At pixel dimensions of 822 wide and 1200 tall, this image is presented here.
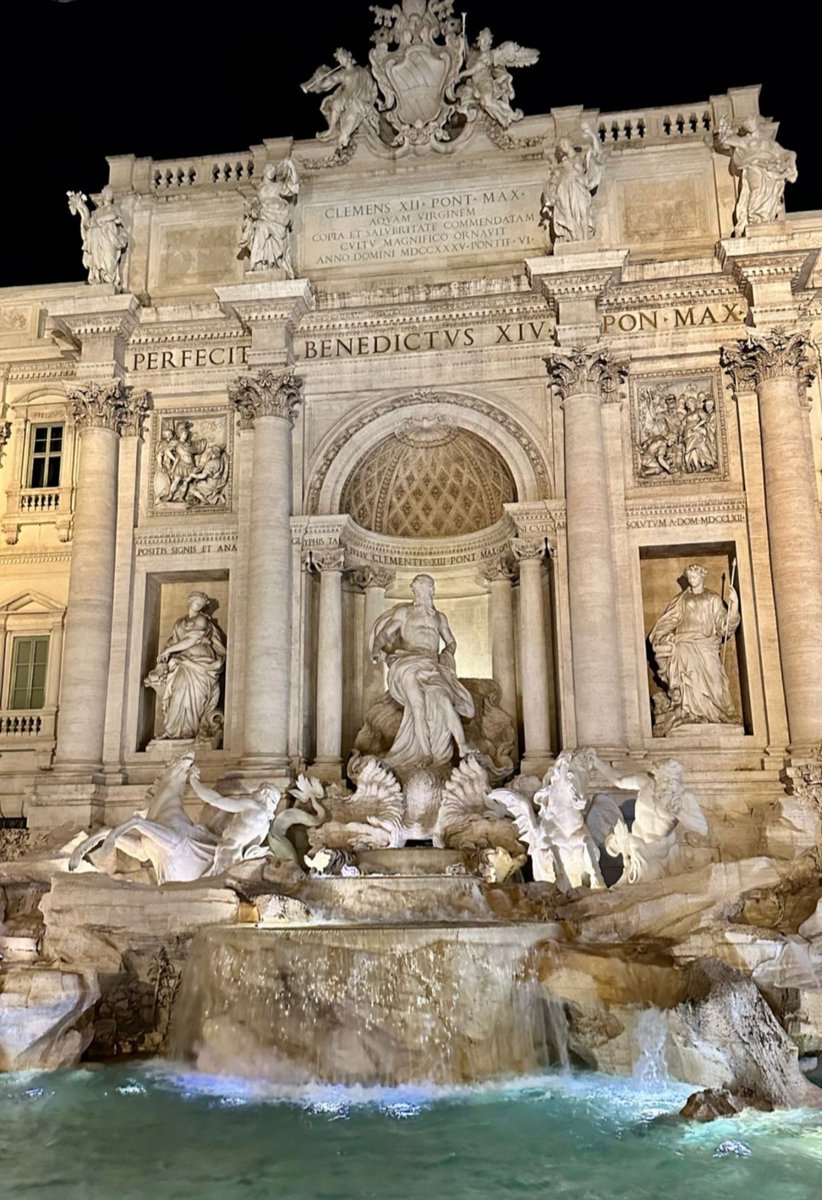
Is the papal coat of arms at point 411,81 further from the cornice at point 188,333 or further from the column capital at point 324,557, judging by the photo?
the column capital at point 324,557

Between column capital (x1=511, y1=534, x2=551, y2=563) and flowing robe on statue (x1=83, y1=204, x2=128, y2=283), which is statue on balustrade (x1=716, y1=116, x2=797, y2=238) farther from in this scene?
flowing robe on statue (x1=83, y1=204, x2=128, y2=283)

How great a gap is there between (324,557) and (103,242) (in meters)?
7.50

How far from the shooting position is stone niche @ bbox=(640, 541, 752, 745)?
16.8 metres

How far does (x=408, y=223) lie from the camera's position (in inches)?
775

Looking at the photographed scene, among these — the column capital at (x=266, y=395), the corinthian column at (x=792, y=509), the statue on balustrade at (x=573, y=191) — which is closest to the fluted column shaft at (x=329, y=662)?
the column capital at (x=266, y=395)

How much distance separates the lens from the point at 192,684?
60.4 feet

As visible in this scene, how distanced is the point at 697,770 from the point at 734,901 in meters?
5.70

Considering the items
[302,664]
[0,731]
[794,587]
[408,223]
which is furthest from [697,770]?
[0,731]

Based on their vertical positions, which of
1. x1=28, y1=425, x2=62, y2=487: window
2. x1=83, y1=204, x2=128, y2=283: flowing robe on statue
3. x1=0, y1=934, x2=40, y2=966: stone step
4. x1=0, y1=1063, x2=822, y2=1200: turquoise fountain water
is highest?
x1=83, y1=204, x2=128, y2=283: flowing robe on statue

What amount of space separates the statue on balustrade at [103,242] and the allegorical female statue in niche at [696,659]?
39.0 ft

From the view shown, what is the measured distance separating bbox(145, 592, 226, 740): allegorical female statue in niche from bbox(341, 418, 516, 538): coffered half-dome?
A: 11.9 ft

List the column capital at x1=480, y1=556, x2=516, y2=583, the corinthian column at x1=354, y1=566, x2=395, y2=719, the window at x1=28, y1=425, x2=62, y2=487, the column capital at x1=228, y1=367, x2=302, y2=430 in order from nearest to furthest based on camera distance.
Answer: the column capital at x1=228, y1=367, x2=302, y2=430 < the corinthian column at x1=354, y1=566, x2=395, y2=719 < the column capital at x1=480, y1=556, x2=516, y2=583 < the window at x1=28, y1=425, x2=62, y2=487

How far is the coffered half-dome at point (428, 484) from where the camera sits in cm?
1922

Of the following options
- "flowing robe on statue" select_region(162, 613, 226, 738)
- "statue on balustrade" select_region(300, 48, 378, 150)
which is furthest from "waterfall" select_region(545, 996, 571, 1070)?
"statue on balustrade" select_region(300, 48, 378, 150)
